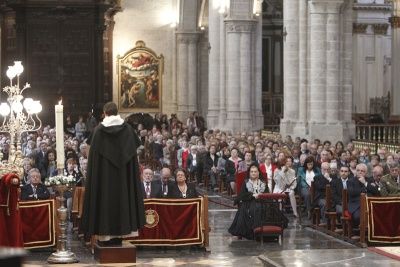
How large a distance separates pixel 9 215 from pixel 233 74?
28314mm

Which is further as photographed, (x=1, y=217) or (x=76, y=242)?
(x=76, y=242)

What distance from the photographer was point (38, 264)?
14.1 metres

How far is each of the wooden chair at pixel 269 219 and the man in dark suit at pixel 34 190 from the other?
3.40 m

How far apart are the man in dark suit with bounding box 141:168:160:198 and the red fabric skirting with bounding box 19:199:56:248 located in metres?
1.63

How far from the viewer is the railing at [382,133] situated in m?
34.5

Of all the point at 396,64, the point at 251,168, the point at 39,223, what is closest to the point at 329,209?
the point at 251,168

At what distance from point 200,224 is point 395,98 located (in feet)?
88.8

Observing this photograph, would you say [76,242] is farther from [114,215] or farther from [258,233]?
[114,215]

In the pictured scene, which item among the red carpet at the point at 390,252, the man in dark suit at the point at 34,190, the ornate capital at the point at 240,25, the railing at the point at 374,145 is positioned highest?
the ornate capital at the point at 240,25

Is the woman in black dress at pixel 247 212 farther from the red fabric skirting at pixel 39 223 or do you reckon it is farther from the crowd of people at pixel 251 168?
the red fabric skirting at pixel 39 223

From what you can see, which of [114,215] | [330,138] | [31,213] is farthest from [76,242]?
[330,138]

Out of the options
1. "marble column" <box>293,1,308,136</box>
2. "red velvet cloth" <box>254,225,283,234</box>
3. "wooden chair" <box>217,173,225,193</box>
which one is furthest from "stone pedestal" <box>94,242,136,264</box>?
"marble column" <box>293,1,308,136</box>

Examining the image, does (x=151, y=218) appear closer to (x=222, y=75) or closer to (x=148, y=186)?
(x=148, y=186)

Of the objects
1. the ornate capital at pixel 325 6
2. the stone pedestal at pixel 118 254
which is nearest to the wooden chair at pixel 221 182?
the ornate capital at pixel 325 6
